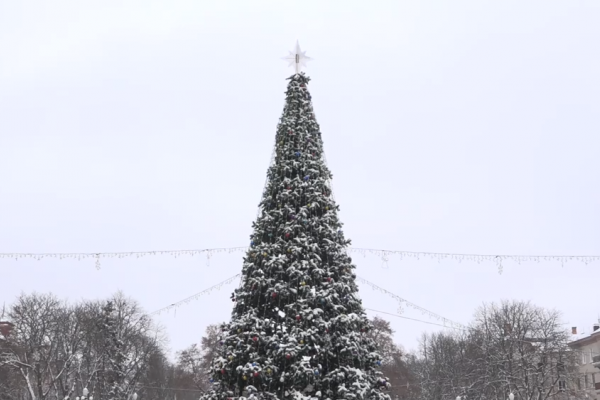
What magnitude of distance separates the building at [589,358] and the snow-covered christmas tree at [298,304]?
143ft

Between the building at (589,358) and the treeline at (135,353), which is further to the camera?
the building at (589,358)

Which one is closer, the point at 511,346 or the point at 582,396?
the point at 511,346

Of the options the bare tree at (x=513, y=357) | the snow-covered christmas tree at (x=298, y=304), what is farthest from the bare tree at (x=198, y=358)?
the snow-covered christmas tree at (x=298, y=304)

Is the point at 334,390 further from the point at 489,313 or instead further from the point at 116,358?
the point at 489,313

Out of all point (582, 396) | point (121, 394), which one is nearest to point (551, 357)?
point (582, 396)

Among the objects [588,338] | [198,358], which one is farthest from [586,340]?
[198,358]

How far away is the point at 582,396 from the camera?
1921 inches

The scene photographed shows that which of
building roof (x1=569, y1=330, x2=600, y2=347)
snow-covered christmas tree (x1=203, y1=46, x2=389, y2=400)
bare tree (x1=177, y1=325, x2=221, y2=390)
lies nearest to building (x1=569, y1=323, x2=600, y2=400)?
building roof (x1=569, y1=330, x2=600, y2=347)

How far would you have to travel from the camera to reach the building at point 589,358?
5419 centimetres

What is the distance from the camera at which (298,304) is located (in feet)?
50.7

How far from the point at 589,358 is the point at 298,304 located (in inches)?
1913

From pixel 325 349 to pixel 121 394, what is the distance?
3080cm

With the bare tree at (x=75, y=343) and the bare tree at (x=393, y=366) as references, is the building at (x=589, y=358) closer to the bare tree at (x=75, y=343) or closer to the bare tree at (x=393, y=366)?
the bare tree at (x=393, y=366)

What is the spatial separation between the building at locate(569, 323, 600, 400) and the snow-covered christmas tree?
4358 centimetres
